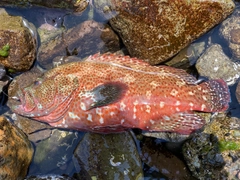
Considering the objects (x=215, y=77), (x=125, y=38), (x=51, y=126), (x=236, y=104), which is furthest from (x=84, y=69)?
(x=236, y=104)

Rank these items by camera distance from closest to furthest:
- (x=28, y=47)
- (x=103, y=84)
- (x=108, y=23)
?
(x=103, y=84) < (x=28, y=47) < (x=108, y=23)

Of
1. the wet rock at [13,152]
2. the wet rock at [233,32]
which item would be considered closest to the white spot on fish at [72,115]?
the wet rock at [13,152]

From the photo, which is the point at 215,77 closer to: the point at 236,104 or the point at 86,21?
the point at 236,104

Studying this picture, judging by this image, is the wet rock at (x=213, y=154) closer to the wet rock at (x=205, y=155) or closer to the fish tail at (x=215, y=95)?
the wet rock at (x=205, y=155)

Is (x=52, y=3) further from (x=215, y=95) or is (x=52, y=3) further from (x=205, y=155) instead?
(x=205, y=155)

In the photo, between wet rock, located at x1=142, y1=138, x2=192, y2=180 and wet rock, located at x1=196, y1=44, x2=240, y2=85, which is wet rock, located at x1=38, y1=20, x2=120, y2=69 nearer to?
wet rock, located at x1=196, y1=44, x2=240, y2=85

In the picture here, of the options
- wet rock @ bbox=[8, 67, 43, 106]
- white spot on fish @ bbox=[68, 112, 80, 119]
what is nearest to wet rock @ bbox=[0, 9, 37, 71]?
wet rock @ bbox=[8, 67, 43, 106]
